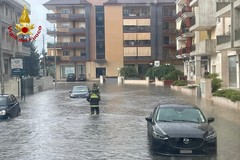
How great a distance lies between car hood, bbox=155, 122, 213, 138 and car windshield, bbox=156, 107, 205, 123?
52 centimetres

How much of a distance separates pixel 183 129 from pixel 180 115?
4.82 feet

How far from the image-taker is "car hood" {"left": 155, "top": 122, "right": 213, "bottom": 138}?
450 inches

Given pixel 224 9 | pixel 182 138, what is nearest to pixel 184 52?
pixel 224 9

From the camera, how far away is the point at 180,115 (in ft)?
43.1

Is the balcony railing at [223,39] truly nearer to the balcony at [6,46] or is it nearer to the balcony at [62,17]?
the balcony at [6,46]

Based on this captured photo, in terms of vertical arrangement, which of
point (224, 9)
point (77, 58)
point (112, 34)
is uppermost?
point (112, 34)

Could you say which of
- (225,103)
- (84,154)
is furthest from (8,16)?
(84,154)

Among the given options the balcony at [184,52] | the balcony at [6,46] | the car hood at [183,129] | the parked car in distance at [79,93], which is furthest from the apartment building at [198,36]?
the car hood at [183,129]

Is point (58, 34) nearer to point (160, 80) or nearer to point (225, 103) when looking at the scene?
point (160, 80)

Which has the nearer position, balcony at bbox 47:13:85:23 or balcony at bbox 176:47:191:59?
balcony at bbox 176:47:191:59

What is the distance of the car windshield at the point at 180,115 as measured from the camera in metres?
12.9

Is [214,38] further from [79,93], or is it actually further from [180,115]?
[180,115]

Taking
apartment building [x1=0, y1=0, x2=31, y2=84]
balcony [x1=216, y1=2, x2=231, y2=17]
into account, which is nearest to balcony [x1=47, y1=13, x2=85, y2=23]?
apartment building [x1=0, y1=0, x2=31, y2=84]

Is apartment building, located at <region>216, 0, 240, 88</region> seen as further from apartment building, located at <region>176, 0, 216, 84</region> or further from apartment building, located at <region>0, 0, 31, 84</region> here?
apartment building, located at <region>0, 0, 31, 84</region>
